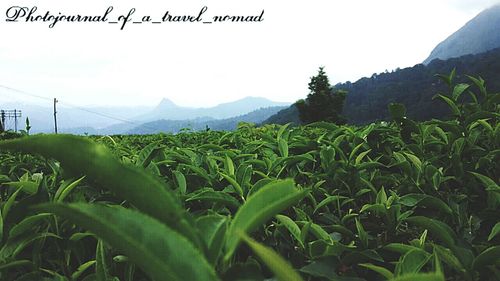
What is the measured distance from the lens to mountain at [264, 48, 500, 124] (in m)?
80.2

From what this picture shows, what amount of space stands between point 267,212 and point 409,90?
10677cm

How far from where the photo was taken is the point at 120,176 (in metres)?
0.55

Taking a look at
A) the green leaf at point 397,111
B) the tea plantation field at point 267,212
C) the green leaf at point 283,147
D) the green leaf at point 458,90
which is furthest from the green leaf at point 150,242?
the green leaf at point 458,90

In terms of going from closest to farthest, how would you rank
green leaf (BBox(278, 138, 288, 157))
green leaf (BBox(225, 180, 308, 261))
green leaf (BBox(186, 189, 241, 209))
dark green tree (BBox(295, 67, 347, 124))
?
green leaf (BBox(225, 180, 308, 261)) < green leaf (BBox(186, 189, 241, 209)) < green leaf (BBox(278, 138, 288, 157)) < dark green tree (BBox(295, 67, 347, 124))

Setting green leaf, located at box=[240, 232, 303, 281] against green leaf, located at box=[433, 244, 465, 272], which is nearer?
green leaf, located at box=[240, 232, 303, 281]

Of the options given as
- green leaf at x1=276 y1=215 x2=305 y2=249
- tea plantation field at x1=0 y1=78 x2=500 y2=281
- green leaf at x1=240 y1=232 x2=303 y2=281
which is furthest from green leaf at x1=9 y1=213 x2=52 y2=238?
green leaf at x1=240 y1=232 x2=303 y2=281

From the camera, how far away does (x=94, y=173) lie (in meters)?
0.57

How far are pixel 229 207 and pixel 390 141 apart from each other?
1.03m

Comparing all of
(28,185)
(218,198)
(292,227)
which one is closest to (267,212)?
(292,227)

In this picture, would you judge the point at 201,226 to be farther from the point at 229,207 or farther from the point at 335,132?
the point at 335,132

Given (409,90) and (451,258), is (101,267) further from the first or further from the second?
(409,90)

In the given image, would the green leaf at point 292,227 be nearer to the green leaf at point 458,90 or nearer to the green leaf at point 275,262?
the green leaf at point 275,262

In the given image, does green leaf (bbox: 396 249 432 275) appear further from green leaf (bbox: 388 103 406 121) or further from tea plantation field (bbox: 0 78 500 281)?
green leaf (bbox: 388 103 406 121)

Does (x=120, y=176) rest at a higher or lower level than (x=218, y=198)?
higher
